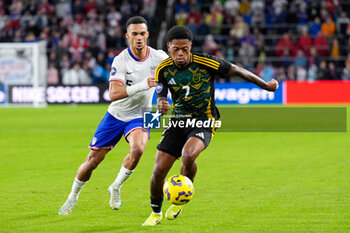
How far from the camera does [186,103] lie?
25.6ft

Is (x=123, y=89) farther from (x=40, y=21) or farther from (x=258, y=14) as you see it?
(x=40, y=21)

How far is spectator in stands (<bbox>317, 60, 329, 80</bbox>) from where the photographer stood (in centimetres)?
3015

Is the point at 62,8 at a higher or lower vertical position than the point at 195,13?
lower

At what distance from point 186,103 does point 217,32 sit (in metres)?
25.4

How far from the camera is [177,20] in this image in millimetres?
33188

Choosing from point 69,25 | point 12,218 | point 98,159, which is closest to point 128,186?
point 98,159

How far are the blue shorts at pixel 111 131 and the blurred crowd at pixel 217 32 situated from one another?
72.8 ft

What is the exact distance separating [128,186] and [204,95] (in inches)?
133

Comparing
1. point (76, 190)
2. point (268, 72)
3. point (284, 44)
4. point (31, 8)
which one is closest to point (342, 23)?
point (284, 44)

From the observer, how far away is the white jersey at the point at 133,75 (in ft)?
28.9

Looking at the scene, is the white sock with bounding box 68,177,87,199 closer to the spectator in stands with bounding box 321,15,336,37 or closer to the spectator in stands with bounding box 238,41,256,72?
the spectator in stands with bounding box 238,41,256,72

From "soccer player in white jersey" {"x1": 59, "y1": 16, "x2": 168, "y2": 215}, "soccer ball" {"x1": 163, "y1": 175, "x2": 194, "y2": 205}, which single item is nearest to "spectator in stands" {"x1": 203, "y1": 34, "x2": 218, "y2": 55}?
"soccer player in white jersey" {"x1": 59, "y1": 16, "x2": 168, "y2": 215}

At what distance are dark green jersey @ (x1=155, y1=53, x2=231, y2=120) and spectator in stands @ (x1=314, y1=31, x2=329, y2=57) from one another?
24155mm

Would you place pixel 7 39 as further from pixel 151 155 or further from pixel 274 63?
pixel 151 155
